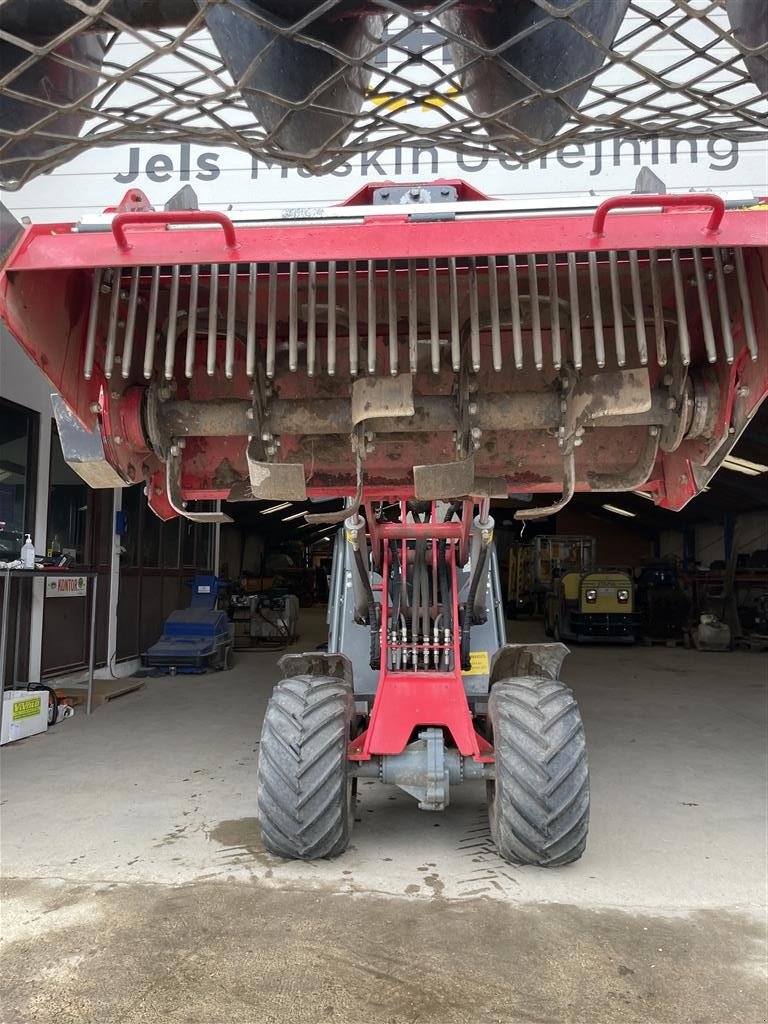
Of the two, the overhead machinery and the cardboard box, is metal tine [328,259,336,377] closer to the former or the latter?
the overhead machinery

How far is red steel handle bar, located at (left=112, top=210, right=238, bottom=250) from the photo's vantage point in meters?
1.53

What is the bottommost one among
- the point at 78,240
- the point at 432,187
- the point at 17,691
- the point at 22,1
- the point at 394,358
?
the point at 17,691

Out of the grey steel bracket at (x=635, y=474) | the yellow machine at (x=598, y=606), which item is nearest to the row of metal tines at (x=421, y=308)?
the grey steel bracket at (x=635, y=474)

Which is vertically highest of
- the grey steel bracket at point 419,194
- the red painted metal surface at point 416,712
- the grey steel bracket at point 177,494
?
the grey steel bracket at point 419,194

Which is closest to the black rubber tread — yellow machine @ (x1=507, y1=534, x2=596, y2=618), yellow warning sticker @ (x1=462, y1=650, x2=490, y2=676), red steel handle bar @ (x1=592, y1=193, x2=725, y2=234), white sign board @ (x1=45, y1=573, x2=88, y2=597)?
yellow warning sticker @ (x1=462, y1=650, x2=490, y2=676)

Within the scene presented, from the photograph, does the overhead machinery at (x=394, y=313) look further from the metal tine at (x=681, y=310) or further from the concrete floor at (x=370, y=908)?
the concrete floor at (x=370, y=908)

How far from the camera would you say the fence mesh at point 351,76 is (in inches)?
93.7

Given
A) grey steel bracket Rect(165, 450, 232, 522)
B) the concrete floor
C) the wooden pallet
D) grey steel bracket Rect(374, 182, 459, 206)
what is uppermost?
grey steel bracket Rect(374, 182, 459, 206)

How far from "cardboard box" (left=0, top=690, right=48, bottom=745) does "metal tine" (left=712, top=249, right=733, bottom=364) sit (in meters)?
5.38

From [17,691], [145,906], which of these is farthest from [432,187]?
[17,691]

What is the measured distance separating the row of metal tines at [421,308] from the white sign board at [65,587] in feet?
17.9

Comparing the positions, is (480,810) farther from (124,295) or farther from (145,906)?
(124,295)

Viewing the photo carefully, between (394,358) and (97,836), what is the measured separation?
3020 mm

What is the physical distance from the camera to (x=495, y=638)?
168 inches
